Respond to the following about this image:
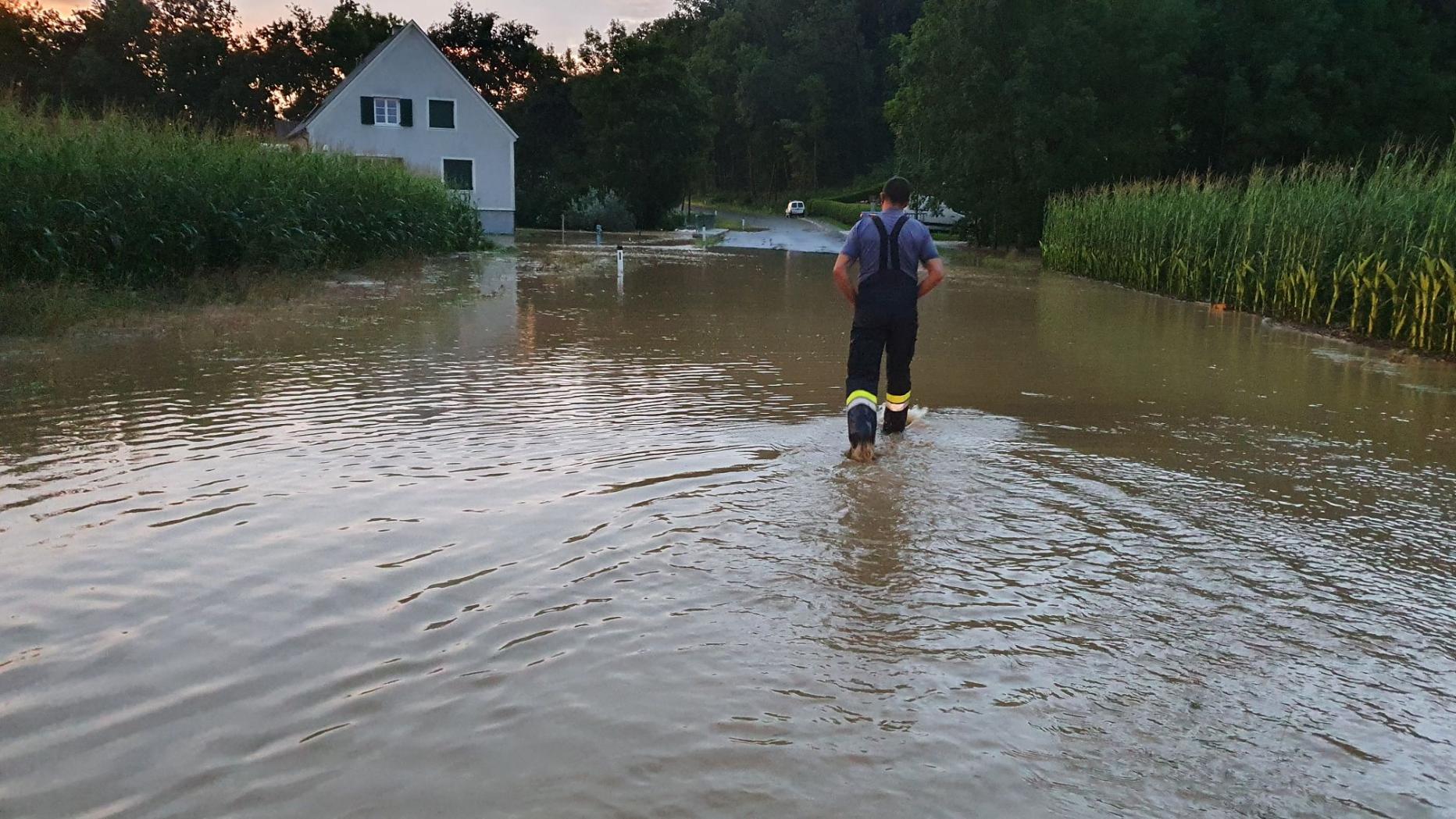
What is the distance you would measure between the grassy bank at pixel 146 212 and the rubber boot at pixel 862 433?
9.87 meters

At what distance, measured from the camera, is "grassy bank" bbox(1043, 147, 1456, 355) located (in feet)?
45.6

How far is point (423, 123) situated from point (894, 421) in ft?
138

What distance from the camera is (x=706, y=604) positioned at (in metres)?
4.96

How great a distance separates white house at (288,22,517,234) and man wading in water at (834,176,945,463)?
38913mm

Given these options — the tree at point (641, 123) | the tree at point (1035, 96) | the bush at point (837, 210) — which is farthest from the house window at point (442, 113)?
the bush at point (837, 210)

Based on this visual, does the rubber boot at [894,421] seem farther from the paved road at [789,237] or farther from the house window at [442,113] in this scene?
the house window at [442,113]

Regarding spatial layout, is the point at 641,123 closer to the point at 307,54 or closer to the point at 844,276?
the point at 307,54

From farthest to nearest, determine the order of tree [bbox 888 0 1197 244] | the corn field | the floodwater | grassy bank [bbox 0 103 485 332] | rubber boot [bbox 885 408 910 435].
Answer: tree [bbox 888 0 1197 244], the corn field, grassy bank [bbox 0 103 485 332], rubber boot [bbox 885 408 910 435], the floodwater

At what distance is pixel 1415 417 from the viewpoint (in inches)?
390

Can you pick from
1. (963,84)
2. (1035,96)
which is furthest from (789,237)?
(1035,96)

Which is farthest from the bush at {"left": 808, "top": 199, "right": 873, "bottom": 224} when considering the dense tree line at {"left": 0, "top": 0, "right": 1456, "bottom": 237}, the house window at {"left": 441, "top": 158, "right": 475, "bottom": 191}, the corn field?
the corn field

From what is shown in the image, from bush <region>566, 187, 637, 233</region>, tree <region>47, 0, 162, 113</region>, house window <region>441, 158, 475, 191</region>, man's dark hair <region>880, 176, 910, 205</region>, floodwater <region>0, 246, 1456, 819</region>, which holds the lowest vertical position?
floodwater <region>0, 246, 1456, 819</region>

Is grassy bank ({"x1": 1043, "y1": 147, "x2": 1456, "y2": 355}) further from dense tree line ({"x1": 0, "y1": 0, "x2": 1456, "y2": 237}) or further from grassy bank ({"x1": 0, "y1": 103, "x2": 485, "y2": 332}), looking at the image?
grassy bank ({"x1": 0, "y1": 103, "x2": 485, "y2": 332})

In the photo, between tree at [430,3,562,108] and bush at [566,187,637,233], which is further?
tree at [430,3,562,108]
